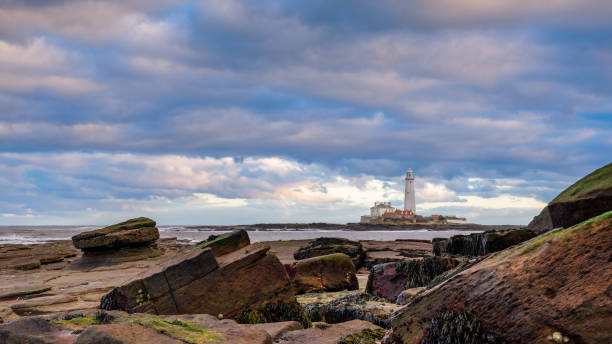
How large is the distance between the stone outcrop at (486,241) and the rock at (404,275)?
190 centimetres

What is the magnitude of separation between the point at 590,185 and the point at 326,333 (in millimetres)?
6205

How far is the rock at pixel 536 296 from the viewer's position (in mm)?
3801

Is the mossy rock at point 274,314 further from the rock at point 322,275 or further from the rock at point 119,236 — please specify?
the rock at point 119,236

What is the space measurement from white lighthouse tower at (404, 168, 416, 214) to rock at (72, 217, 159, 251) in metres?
111

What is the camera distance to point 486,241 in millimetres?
10430

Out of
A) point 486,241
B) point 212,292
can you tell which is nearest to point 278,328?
point 212,292

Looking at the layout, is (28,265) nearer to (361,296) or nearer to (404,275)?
(361,296)

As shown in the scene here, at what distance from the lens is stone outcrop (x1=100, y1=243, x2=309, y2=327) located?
286 inches

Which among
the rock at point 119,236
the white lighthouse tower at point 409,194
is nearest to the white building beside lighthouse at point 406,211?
the white lighthouse tower at point 409,194

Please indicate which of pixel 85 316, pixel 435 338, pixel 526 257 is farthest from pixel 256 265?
pixel 526 257

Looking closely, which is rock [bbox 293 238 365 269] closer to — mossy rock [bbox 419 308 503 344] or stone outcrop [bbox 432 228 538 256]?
stone outcrop [bbox 432 228 538 256]

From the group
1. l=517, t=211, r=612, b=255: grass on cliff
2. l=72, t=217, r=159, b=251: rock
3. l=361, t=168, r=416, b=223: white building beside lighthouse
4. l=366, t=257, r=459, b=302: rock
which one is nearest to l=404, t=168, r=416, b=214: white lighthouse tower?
l=361, t=168, r=416, b=223: white building beside lighthouse

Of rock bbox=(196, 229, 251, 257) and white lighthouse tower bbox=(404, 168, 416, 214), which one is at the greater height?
white lighthouse tower bbox=(404, 168, 416, 214)

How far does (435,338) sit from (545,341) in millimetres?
996
